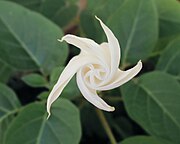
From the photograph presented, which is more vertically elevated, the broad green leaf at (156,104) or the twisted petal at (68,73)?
the twisted petal at (68,73)

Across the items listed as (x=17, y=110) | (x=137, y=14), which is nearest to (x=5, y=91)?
(x=17, y=110)

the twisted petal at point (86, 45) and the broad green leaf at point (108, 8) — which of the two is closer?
the twisted petal at point (86, 45)

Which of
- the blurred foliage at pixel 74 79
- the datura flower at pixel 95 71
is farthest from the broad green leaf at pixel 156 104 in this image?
the datura flower at pixel 95 71

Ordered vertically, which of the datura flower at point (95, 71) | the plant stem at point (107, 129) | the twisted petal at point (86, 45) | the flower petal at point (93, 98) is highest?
the twisted petal at point (86, 45)

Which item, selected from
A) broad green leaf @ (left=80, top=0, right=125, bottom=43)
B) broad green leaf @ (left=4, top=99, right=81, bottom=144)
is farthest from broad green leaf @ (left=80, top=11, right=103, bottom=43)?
broad green leaf @ (left=4, top=99, right=81, bottom=144)

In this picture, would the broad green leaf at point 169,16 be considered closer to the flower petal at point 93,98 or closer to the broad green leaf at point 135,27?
the broad green leaf at point 135,27

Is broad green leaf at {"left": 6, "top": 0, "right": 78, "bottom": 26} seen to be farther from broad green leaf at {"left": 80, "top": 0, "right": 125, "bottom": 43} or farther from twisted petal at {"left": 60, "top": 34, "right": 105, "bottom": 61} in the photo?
twisted petal at {"left": 60, "top": 34, "right": 105, "bottom": 61}

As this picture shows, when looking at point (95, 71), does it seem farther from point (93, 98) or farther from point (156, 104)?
point (156, 104)
